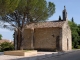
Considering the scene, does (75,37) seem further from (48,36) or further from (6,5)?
(6,5)

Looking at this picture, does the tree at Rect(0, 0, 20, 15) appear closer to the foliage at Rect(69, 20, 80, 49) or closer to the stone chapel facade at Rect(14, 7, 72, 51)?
the stone chapel facade at Rect(14, 7, 72, 51)

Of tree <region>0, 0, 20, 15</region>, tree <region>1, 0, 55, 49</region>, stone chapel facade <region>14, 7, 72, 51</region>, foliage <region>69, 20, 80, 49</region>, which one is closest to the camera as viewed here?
tree <region>0, 0, 20, 15</region>

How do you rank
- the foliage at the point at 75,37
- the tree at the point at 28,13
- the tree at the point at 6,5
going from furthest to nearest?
the foliage at the point at 75,37, the tree at the point at 28,13, the tree at the point at 6,5

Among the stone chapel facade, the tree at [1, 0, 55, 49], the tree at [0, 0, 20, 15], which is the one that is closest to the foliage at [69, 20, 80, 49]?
the stone chapel facade

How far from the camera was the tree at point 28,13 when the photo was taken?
2458 centimetres

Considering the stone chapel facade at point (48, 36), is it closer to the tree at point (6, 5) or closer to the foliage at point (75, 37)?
the foliage at point (75, 37)

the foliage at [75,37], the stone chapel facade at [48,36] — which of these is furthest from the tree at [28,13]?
the foliage at [75,37]

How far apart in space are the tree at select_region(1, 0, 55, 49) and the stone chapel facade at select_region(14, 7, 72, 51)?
544 cm

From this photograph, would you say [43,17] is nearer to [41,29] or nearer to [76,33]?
[41,29]

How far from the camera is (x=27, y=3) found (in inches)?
962

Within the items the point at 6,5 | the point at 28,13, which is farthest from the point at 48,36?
the point at 6,5

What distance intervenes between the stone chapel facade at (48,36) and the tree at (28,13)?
5442 millimetres

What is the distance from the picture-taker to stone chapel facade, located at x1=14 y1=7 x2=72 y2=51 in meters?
32.7

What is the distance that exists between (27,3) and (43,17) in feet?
12.3
